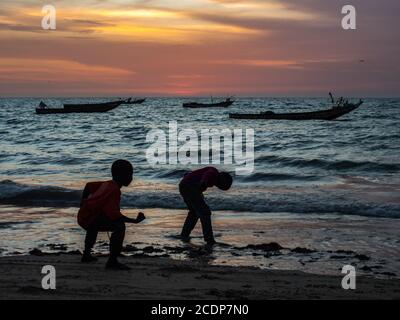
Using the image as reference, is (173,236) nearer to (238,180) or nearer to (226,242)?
(226,242)

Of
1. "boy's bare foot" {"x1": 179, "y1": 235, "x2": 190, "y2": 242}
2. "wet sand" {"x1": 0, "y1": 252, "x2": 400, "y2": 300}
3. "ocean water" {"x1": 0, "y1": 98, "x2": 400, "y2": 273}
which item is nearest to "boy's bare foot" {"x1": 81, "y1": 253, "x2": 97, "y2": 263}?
"wet sand" {"x1": 0, "y1": 252, "x2": 400, "y2": 300}

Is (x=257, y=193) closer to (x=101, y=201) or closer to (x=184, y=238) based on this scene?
(x=184, y=238)

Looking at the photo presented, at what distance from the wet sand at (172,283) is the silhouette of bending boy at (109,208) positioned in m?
0.41

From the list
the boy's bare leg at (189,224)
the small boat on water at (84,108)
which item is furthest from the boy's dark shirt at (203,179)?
the small boat on water at (84,108)

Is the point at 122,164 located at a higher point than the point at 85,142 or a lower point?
higher

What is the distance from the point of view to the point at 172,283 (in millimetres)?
6602

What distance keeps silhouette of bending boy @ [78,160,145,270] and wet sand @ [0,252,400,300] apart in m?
0.41

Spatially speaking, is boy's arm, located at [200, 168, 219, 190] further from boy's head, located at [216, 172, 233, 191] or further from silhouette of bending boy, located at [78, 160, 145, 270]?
silhouette of bending boy, located at [78, 160, 145, 270]

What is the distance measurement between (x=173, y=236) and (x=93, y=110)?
2477 inches

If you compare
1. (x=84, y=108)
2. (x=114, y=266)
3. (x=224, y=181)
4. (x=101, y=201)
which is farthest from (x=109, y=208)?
(x=84, y=108)

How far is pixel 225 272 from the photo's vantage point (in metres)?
7.36

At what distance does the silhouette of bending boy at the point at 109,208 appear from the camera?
696 centimetres

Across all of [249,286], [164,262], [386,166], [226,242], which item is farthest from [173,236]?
[386,166]

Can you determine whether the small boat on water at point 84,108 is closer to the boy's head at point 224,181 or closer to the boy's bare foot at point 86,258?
the boy's head at point 224,181
